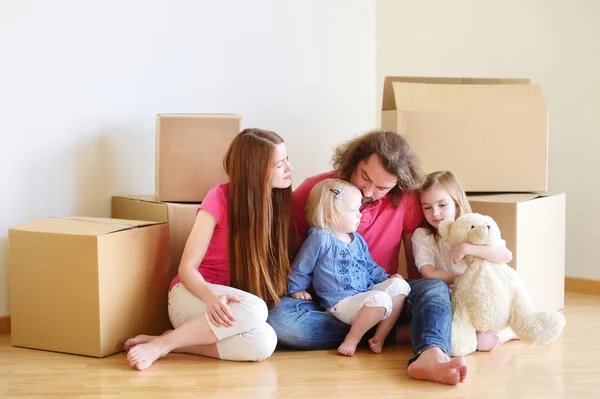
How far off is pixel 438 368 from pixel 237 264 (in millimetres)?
582

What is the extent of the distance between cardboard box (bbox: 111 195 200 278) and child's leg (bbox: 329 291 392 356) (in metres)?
0.53

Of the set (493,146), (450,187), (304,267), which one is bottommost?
(304,267)

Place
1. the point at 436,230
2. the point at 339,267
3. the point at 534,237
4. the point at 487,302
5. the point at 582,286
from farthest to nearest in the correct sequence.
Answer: the point at 582,286 < the point at 534,237 < the point at 436,230 < the point at 339,267 < the point at 487,302

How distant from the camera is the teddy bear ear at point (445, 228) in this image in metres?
2.08

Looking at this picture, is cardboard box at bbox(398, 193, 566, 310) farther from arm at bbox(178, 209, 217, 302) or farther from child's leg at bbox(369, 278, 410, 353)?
arm at bbox(178, 209, 217, 302)

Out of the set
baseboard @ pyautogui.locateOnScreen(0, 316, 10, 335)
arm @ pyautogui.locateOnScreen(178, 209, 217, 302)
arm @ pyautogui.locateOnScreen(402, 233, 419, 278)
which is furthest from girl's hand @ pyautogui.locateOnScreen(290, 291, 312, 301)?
baseboard @ pyautogui.locateOnScreen(0, 316, 10, 335)

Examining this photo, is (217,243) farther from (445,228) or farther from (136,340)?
(445,228)

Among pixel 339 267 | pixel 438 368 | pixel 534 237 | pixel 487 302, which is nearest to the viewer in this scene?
pixel 438 368

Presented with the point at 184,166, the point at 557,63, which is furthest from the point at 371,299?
the point at 557,63

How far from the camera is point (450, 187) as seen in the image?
2.18m

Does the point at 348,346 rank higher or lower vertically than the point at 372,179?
lower

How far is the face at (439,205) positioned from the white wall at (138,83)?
0.84 meters

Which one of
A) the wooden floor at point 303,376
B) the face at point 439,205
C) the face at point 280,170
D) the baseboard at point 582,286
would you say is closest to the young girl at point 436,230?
the face at point 439,205

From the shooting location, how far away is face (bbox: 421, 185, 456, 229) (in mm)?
2158
